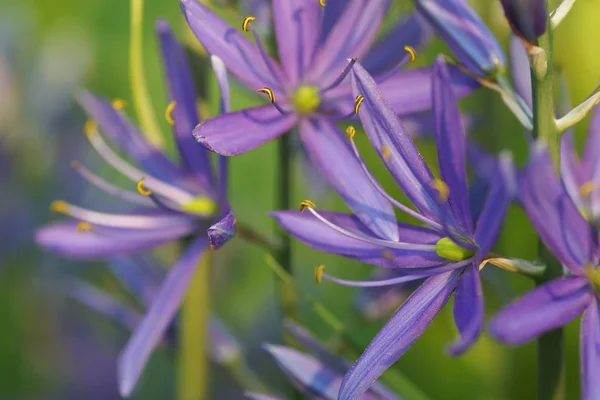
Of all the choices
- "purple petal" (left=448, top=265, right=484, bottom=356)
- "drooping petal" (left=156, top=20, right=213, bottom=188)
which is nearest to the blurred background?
"drooping petal" (left=156, top=20, right=213, bottom=188)

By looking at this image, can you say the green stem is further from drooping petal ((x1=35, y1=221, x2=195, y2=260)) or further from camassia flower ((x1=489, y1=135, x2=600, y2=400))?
camassia flower ((x1=489, y1=135, x2=600, y2=400))

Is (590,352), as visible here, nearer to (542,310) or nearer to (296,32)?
(542,310)

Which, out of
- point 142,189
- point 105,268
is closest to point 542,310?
point 142,189

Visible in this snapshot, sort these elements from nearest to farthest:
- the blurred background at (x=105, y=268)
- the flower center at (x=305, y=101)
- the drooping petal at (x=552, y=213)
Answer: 1. the drooping petal at (x=552, y=213)
2. the flower center at (x=305, y=101)
3. the blurred background at (x=105, y=268)

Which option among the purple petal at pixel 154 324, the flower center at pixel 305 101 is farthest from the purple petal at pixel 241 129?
the purple petal at pixel 154 324

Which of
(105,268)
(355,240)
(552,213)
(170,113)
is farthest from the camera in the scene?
(105,268)

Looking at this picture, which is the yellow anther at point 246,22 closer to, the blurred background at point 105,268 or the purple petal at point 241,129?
the purple petal at point 241,129
